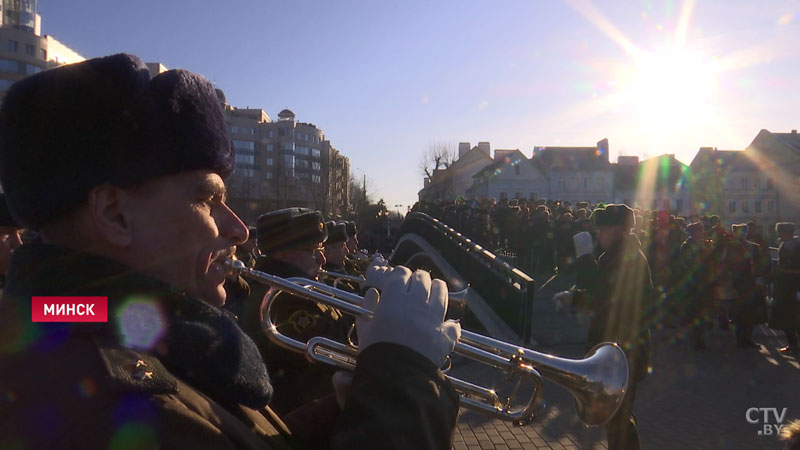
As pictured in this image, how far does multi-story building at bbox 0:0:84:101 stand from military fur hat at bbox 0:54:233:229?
236 feet

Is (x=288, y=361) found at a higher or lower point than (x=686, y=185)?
lower

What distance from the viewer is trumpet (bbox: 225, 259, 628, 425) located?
2.31 m

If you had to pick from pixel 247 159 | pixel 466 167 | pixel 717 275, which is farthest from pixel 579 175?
pixel 247 159

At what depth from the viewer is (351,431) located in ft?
4.46

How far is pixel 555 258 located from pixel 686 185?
5500 cm

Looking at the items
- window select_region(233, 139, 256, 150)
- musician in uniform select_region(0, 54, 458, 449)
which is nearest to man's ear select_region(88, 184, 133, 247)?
musician in uniform select_region(0, 54, 458, 449)

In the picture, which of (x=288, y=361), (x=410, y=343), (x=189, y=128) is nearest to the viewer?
(x=189, y=128)

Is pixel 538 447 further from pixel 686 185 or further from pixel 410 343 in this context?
pixel 686 185

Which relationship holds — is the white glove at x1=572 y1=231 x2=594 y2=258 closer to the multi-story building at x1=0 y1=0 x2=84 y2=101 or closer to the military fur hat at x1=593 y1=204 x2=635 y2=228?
the military fur hat at x1=593 y1=204 x2=635 y2=228

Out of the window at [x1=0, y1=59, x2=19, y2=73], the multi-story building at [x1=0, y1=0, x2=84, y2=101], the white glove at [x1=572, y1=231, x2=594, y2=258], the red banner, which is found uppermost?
the multi-story building at [x1=0, y1=0, x2=84, y2=101]

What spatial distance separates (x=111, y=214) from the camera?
122 cm

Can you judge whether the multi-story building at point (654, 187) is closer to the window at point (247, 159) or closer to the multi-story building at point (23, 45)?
the window at point (247, 159)

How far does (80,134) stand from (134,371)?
54 centimetres

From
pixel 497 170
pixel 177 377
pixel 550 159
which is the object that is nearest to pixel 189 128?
pixel 177 377
